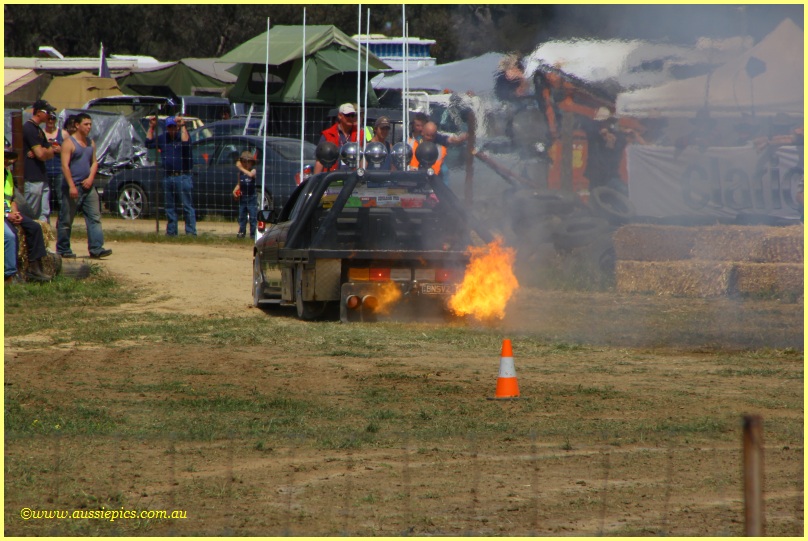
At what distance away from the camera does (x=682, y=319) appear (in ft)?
42.1

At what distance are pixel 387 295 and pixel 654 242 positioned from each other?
4680mm

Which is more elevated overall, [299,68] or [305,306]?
[299,68]

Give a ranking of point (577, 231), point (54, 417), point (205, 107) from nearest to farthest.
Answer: point (54, 417), point (577, 231), point (205, 107)

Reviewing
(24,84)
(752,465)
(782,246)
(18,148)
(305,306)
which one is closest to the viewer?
(752,465)

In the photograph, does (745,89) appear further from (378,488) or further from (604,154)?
(378,488)

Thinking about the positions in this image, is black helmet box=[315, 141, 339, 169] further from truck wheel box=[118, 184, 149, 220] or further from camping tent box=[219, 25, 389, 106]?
camping tent box=[219, 25, 389, 106]

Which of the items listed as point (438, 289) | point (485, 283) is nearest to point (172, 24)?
point (485, 283)

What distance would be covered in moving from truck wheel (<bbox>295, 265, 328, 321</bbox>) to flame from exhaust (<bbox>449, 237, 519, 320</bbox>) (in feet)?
4.79

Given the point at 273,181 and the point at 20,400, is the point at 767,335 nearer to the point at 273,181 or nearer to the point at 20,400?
the point at 20,400

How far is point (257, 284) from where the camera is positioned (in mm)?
13172

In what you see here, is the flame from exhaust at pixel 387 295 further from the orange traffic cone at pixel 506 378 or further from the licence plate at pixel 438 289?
the orange traffic cone at pixel 506 378

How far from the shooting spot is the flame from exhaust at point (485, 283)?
11.7 meters

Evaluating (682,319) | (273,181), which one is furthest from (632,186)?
(273,181)

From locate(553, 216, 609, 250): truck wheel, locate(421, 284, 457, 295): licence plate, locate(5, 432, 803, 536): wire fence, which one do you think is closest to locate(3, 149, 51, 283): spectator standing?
locate(421, 284, 457, 295): licence plate
